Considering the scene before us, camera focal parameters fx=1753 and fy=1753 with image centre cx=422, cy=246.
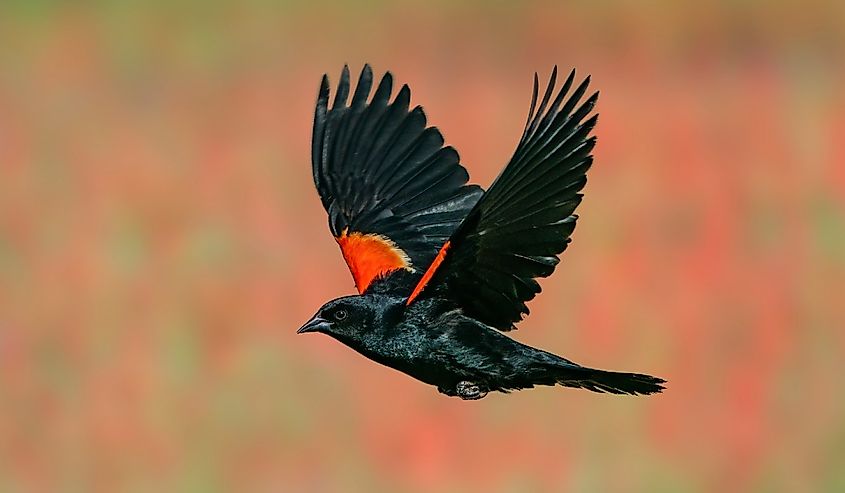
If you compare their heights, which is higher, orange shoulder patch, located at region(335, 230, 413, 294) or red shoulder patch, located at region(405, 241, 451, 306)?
orange shoulder patch, located at region(335, 230, 413, 294)

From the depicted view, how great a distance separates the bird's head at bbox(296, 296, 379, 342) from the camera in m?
4.21

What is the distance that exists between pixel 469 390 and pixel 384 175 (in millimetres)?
1236

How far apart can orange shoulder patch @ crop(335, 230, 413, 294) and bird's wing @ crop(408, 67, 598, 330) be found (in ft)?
2.00

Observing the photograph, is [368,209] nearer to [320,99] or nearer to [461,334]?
[320,99]

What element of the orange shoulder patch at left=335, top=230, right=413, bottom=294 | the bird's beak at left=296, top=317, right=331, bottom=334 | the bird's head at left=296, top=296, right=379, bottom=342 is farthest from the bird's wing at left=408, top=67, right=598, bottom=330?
the orange shoulder patch at left=335, top=230, right=413, bottom=294

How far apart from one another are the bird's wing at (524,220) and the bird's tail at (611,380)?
7.4 inches

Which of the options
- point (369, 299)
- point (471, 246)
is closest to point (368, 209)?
point (369, 299)

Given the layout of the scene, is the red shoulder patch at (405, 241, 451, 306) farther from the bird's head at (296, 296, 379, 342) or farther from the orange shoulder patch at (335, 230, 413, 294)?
the orange shoulder patch at (335, 230, 413, 294)

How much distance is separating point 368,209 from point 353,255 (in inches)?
11.5

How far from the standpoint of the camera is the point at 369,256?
16.0ft

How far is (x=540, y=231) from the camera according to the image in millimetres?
3977

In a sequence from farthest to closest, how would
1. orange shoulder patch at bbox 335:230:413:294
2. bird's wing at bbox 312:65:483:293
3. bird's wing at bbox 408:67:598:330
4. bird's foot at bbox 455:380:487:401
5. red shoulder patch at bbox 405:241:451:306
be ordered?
bird's wing at bbox 312:65:483:293
orange shoulder patch at bbox 335:230:413:294
bird's foot at bbox 455:380:487:401
red shoulder patch at bbox 405:241:451:306
bird's wing at bbox 408:67:598:330

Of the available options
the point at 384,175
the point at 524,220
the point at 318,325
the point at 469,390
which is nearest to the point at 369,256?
the point at 384,175

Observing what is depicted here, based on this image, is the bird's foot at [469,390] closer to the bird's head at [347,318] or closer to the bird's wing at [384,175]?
the bird's head at [347,318]
